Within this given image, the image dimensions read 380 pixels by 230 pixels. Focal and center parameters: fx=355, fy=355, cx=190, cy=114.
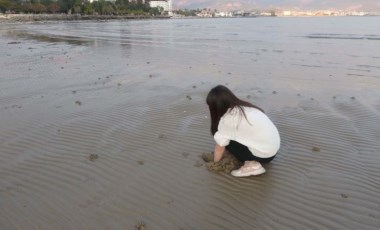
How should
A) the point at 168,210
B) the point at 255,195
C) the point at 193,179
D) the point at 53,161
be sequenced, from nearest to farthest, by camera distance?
the point at 168,210 → the point at 255,195 → the point at 193,179 → the point at 53,161

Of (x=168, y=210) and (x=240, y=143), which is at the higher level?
(x=240, y=143)

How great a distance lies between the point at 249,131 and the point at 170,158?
178cm

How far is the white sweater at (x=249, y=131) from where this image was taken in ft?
16.3

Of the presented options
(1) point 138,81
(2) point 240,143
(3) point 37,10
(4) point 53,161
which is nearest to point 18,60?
(1) point 138,81

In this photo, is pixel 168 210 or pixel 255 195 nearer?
pixel 168 210

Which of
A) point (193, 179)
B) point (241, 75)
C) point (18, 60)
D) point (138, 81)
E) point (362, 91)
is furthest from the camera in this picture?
point (18, 60)

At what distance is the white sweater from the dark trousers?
0.07 metres

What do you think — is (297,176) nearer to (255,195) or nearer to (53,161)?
(255,195)

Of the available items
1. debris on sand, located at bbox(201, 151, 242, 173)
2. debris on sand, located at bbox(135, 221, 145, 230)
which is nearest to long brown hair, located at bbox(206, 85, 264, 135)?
debris on sand, located at bbox(201, 151, 242, 173)

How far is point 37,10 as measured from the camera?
468 feet

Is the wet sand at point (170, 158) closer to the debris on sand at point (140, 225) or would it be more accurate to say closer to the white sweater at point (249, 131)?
the debris on sand at point (140, 225)

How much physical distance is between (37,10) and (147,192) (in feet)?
512

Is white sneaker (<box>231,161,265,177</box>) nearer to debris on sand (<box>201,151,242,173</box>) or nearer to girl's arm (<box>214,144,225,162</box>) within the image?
debris on sand (<box>201,151,242,173</box>)

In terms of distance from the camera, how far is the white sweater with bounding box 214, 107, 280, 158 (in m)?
4.96
